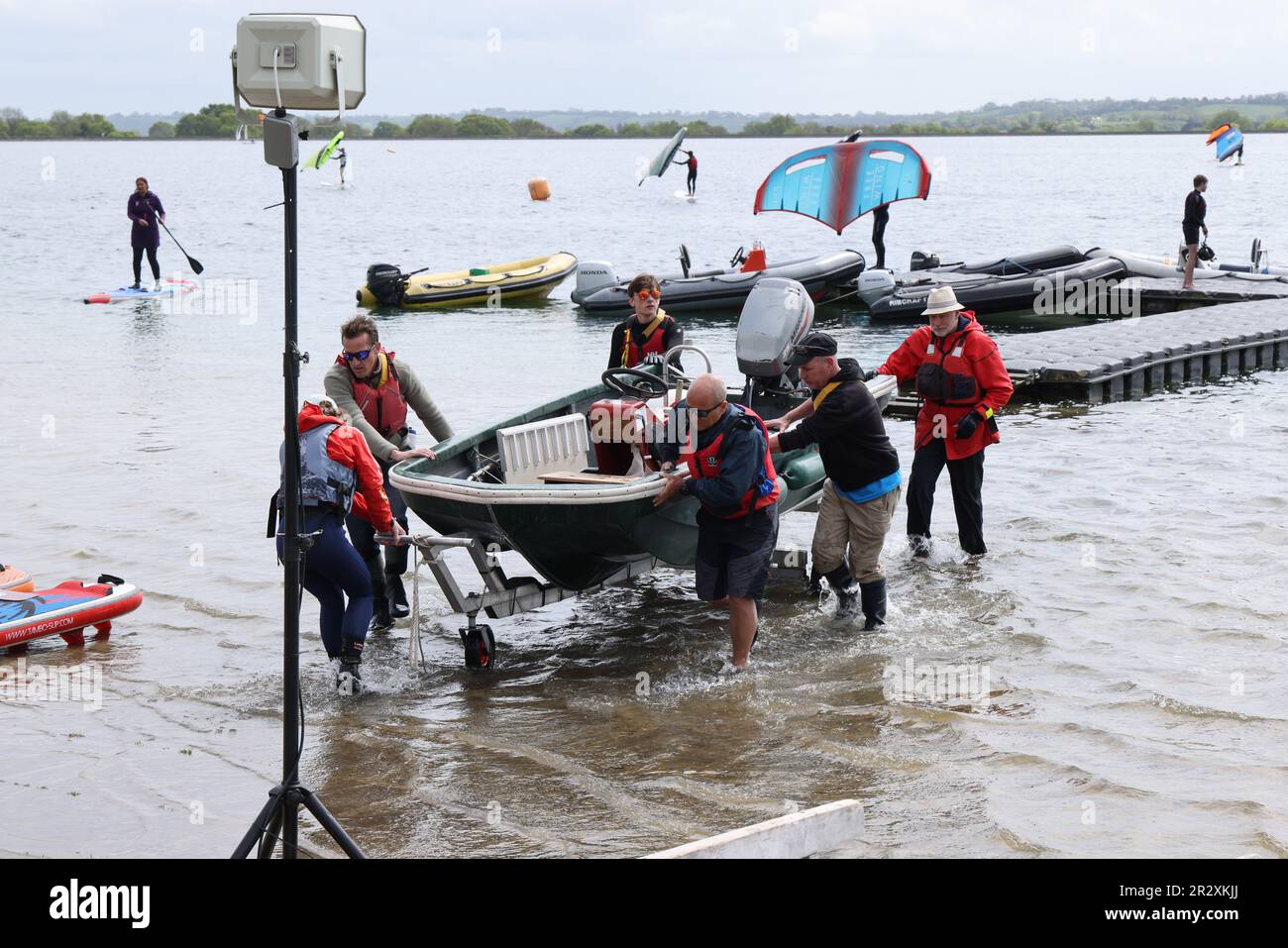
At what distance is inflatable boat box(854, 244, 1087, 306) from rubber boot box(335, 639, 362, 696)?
17522 mm

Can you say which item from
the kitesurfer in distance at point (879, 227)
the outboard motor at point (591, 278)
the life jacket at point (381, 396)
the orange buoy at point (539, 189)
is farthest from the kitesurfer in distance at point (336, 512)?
the orange buoy at point (539, 189)

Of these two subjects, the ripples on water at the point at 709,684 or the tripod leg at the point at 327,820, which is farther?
the ripples on water at the point at 709,684

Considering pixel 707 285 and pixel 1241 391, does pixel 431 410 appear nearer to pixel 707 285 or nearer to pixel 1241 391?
pixel 1241 391

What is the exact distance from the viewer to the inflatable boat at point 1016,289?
20891 millimetres

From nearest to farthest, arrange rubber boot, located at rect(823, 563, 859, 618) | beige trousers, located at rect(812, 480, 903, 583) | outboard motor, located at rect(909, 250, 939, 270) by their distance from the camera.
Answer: beige trousers, located at rect(812, 480, 903, 583), rubber boot, located at rect(823, 563, 859, 618), outboard motor, located at rect(909, 250, 939, 270)

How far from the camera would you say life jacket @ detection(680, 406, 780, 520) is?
6.34m

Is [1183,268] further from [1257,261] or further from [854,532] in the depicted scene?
[854,532]

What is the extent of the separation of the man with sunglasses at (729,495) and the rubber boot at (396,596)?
199 cm

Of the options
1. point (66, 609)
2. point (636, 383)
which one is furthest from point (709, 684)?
point (66, 609)

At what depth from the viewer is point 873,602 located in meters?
7.43

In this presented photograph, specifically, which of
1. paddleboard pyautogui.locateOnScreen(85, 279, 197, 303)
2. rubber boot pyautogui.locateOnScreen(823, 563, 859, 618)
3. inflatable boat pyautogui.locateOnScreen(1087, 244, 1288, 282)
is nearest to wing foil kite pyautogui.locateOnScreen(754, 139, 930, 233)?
inflatable boat pyautogui.locateOnScreen(1087, 244, 1288, 282)

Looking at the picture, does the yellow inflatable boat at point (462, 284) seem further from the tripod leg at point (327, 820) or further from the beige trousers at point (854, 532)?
the tripod leg at point (327, 820)

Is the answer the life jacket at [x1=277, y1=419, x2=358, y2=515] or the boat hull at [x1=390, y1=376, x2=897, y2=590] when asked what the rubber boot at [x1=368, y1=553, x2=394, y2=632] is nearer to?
the boat hull at [x1=390, y1=376, x2=897, y2=590]

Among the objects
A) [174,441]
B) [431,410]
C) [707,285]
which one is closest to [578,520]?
[431,410]
